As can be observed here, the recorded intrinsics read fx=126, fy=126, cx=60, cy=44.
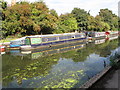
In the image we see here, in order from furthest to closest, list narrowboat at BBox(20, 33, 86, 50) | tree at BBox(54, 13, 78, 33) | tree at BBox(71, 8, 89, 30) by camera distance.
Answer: tree at BBox(71, 8, 89, 30) < tree at BBox(54, 13, 78, 33) < narrowboat at BBox(20, 33, 86, 50)

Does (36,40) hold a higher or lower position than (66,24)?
lower

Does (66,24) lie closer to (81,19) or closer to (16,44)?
(81,19)

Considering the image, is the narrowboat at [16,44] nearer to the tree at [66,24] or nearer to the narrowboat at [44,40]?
the narrowboat at [44,40]

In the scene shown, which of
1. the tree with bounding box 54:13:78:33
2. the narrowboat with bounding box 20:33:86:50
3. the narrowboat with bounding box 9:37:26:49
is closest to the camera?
the narrowboat with bounding box 20:33:86:50

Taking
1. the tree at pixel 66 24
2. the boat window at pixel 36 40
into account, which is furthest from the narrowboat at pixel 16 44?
the tree at pixel 66 24

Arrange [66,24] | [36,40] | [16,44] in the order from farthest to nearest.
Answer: [66,24], [36,40], [16,44]

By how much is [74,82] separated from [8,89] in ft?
12.7

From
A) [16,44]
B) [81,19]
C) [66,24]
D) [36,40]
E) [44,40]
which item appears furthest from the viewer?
[81,19]

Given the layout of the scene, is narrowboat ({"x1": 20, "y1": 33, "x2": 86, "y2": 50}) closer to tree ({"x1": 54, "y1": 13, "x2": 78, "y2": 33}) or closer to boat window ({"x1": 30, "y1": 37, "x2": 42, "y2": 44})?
boat window ({"x1": 30, "y1": 37, "x2": 42, "y2": 44})

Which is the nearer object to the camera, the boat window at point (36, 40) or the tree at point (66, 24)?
the boat window at point (36, 40)

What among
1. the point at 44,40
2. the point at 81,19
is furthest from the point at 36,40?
the point at 81,19

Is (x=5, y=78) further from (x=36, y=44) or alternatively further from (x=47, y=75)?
(x=36, y=44)

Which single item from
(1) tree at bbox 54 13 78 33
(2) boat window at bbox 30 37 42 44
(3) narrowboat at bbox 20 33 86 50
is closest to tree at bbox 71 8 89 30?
(1) tree at bbox 54 13 78 33

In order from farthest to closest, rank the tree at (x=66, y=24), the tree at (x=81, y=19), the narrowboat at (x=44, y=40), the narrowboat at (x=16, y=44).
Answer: the tree at (x=81, y=19)
the tree at (x=66, y=24)
the narrowboat at (x=16, y=44)
the narrowboat at (x=44, y=40)
